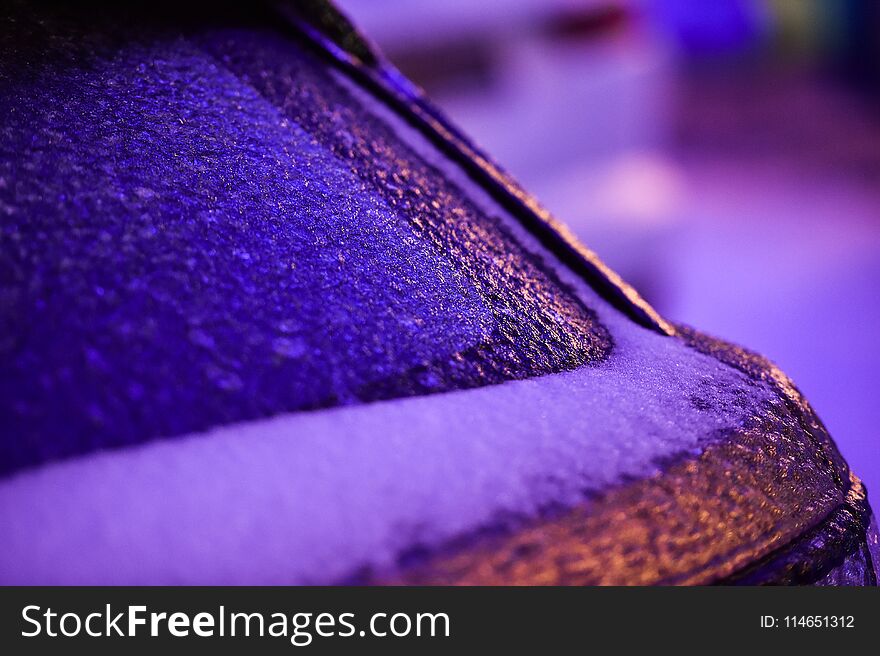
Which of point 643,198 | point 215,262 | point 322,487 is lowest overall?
point 322,487

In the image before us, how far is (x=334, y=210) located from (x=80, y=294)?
210 millimetres

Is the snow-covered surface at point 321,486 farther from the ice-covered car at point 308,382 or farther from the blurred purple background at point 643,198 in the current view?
the blurred purple background at point 643,198

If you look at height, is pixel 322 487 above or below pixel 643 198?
below

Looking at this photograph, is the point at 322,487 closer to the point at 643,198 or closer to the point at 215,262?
the point at 215,262

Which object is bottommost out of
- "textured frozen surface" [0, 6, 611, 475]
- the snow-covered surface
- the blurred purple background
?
the snow-covered surface

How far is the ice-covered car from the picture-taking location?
47 cm

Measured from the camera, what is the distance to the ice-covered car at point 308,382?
47 centimetres

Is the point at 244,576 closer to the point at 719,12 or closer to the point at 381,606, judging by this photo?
the point at 381,606

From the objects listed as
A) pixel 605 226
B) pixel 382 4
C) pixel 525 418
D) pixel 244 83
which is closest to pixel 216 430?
pixel 525 418

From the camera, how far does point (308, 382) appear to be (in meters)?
0.54

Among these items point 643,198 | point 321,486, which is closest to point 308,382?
point 321,486

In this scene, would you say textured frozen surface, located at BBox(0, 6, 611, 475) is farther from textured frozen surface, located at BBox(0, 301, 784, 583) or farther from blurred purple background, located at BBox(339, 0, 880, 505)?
blurred purple background, located at BBox(339, 0, 880, 505)

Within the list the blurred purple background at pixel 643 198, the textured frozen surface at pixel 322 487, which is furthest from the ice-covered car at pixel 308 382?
the blurred purple background at pixel 643 198

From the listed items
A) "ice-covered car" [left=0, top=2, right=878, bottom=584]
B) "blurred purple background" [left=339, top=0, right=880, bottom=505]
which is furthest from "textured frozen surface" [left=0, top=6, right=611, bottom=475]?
"blurred purple background" [left=339, top=0, right=880, bottom=505]
